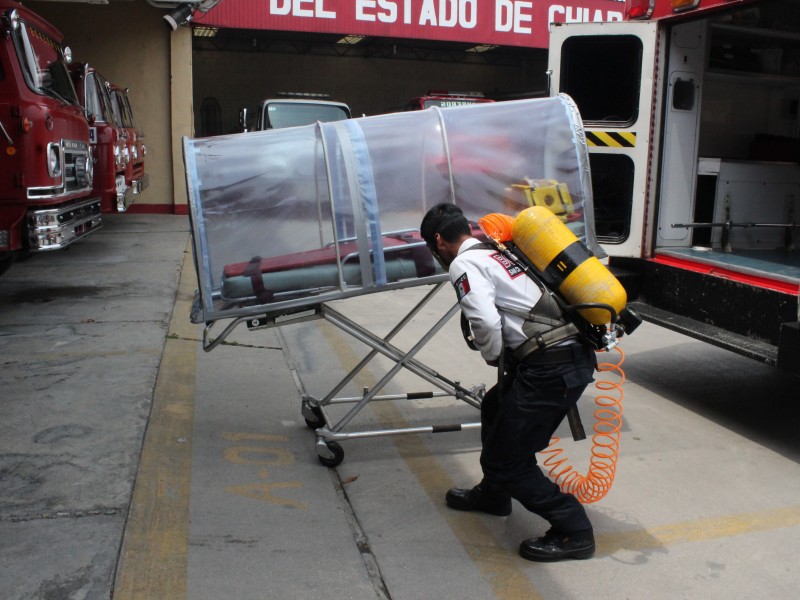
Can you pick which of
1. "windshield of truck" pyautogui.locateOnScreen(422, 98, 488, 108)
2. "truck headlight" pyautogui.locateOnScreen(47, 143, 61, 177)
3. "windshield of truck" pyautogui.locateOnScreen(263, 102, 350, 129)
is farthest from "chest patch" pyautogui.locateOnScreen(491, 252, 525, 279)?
"windshield of truck" pyautogui.locateOnScreen(422, 98, 488, 108)

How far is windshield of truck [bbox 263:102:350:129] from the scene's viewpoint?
48.1 ft

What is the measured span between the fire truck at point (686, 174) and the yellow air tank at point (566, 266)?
75.3 inches

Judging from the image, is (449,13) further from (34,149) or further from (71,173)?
(34,149)

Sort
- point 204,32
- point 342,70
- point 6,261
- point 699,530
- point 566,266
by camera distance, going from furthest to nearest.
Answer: point 342,70, point 204,32, point 6,261, point 699,530, point 566,266

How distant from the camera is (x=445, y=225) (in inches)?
141

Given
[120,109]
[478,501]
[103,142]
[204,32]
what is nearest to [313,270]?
[478,501]

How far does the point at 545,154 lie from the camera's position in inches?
179

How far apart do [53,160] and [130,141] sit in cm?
518

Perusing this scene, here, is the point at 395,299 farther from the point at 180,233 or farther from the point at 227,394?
the point at 180,233

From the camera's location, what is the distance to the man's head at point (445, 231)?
11.7 ft

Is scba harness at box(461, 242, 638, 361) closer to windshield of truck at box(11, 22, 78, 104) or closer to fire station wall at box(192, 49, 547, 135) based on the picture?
windshield of truck at box(11, 22, 78, 104)

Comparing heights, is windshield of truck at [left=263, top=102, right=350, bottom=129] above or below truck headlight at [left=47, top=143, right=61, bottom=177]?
above

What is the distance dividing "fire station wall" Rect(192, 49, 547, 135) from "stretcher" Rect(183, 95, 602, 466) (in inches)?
828

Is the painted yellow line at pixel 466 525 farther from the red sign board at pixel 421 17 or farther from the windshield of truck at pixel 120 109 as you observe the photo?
the red sign board at pixel 421 17
